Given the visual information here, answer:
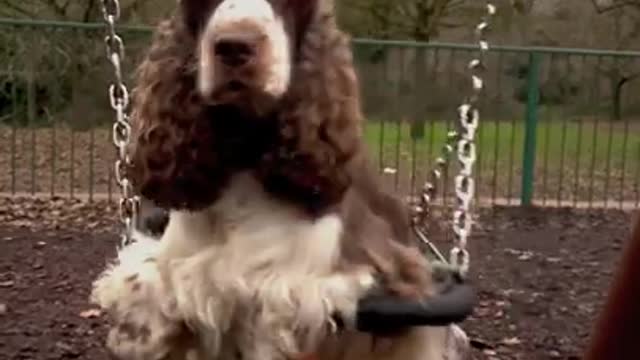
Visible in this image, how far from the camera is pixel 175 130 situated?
1993mm

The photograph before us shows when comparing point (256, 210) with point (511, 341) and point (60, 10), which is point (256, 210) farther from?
point (60, 10)

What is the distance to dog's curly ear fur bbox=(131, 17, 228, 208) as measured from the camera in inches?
77.9

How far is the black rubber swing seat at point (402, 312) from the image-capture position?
6.70 ft

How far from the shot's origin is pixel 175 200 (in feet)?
6.66

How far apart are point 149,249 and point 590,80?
30.2 ft

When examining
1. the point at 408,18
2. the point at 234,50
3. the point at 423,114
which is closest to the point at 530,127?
the point at 423,114

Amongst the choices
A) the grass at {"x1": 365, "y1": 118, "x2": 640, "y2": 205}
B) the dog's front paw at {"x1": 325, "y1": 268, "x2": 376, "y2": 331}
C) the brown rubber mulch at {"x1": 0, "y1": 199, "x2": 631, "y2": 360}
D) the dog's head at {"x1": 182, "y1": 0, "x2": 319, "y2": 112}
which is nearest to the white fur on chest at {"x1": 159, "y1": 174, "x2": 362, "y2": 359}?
the dog's front paw at {"x1": 325, "y1": 268, "x2": 376, "y2": 331}

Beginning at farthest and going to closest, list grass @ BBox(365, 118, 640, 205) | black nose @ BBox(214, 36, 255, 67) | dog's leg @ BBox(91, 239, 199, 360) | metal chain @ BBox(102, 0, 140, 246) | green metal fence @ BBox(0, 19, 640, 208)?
1. grass @ BBox(365, 118, 640, 205)
2. green metal fence @ BBox(0, 19, 640, 208)
3. metal chain @ BBox(102, 0, 140, 246)
4. dog's leg @ BBox(91, 239, 199, 360)
5. black nose @ BBox(214, 36, 255, 67)

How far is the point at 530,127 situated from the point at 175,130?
8609mm

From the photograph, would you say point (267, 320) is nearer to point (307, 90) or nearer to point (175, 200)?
point (175, 200)

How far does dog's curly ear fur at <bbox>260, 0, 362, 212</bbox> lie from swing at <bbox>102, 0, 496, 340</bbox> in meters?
0.20

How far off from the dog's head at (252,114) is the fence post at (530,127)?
27.4 feet

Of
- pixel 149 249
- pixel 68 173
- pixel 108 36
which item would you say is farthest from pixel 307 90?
pixel 68 173

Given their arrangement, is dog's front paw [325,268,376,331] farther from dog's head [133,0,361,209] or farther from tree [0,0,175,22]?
tree [0,0,175,22]
